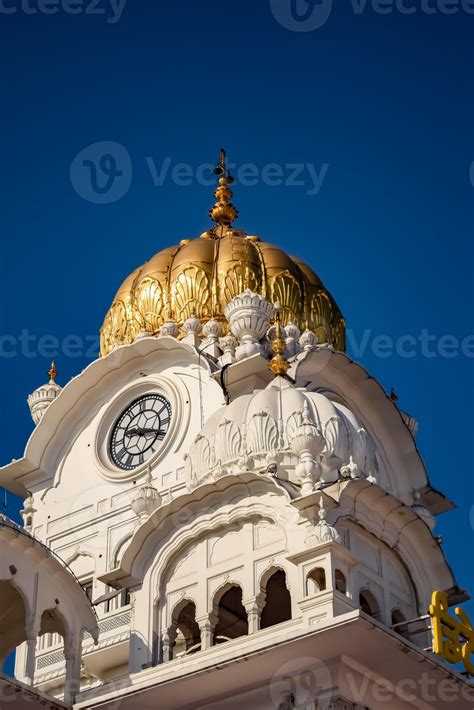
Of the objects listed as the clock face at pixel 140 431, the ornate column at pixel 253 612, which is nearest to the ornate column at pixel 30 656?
the ornate column at pixel 253 612

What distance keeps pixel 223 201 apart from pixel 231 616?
443 inches

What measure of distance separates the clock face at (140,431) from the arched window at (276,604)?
3595mm

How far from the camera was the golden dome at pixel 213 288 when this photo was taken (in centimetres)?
3006

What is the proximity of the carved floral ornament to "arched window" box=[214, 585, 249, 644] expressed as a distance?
179 centimetres

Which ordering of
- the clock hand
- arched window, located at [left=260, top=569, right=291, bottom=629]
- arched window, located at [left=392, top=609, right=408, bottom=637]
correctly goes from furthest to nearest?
the clock hand
arched window, located at [left=260, top=569, right=291, bottom=629]
arched window, located at [left=392, top=609, right=408, bottom=637]

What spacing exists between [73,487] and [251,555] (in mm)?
5883

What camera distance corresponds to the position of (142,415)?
27.9m

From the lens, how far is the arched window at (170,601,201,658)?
23.5 meters

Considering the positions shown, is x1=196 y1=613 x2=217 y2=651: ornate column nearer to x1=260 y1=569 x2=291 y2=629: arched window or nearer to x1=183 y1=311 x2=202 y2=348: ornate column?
x1=260 y1=569 x2=291 y2=629: arched window

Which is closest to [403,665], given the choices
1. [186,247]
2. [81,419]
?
[81,419]

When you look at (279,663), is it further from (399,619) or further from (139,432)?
(139,432)

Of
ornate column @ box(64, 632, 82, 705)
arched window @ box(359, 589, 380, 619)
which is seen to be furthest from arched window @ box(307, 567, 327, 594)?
ornate column @ box(64, 632, 82, 705)

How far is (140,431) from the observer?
27734 millimetres

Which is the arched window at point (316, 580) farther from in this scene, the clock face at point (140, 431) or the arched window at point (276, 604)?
the clock face at point (140, 431)
